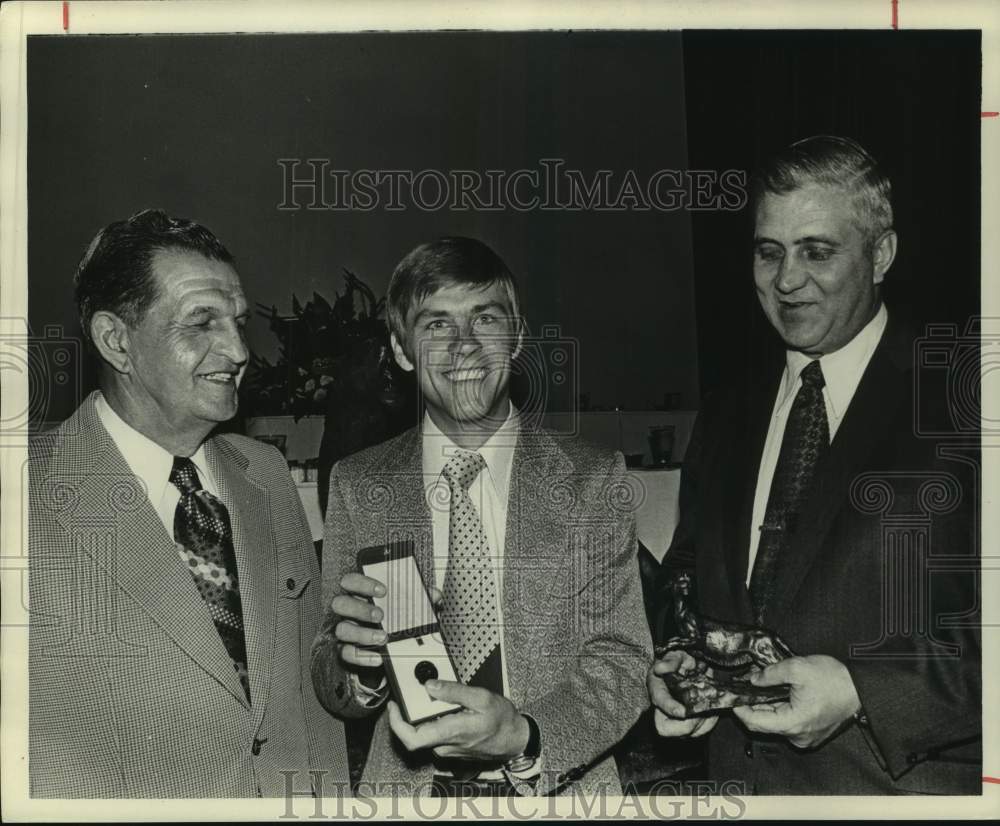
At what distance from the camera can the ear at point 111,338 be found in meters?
2.83

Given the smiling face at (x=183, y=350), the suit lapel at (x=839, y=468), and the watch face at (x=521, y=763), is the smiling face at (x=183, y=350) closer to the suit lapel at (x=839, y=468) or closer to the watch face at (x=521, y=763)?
the watch face at (x=521, y=763)

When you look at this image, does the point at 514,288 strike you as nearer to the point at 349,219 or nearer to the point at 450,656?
the point at 349,219

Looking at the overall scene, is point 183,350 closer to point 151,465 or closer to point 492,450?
point 151,465

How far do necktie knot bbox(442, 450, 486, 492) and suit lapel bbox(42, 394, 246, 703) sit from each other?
0.80 metres

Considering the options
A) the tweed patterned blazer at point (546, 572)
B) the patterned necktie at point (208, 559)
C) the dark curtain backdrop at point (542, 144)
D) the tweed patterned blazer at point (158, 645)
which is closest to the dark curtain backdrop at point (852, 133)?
the dark curtain backdrop at point (542, 144)

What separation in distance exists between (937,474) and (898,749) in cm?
80

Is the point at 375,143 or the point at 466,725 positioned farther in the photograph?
the point at 375,143

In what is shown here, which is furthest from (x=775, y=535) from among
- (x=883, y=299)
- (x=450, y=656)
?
(x=450, y=656)

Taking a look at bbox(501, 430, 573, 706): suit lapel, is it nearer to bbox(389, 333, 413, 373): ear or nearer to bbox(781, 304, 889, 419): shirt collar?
bbox(389, 333, 413, 373): ear

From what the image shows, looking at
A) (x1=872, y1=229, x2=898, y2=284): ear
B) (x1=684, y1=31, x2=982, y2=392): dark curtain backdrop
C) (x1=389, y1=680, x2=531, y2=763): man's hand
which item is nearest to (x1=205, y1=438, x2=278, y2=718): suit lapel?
(x1=389, y1=680, x2=531, y2=763): man's hand

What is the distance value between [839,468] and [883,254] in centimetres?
64

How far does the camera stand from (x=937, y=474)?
114 inches

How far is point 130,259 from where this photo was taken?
2.86 metres

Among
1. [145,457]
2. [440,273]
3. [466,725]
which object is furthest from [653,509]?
[145,457]
